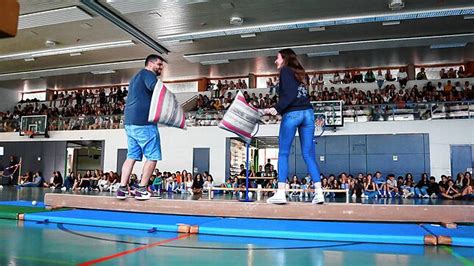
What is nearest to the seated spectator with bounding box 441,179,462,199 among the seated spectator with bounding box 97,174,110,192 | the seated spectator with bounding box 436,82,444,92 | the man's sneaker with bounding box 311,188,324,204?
the seated spectator with bounding box 436,82,444,92

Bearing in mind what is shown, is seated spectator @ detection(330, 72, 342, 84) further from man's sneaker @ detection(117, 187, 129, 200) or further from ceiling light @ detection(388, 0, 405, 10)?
man's sneaker @ detection(117, 187, 129, 200)

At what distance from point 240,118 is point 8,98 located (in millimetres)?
27322

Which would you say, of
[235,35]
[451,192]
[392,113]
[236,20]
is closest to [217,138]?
[235,35]

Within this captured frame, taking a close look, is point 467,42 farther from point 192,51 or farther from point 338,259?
point 338,259

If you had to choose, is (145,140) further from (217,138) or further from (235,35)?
(217,138)

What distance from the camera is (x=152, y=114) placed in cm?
447

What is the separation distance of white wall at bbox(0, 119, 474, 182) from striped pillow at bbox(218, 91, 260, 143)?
12955 millimetres

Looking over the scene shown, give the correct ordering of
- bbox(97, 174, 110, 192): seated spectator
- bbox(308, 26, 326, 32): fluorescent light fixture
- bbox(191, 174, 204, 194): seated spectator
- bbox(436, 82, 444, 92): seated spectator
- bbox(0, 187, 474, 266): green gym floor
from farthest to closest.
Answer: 1. bbox(436, 82, 444, 92): seated spectator
2. bbox(97, 174, 110, 192): seated spectator
3. bbox(191, 174, 204, 194): seated spectator
4. bbox(308, 26, 326, 32): fluorescent light fixture
5. bbox(0, 187, 474, 266): green gym floor

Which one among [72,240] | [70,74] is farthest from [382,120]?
[70,74]

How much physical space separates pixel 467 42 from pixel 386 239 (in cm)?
1591

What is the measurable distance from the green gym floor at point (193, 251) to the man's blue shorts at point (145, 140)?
1.22 meters

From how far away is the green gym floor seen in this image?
8.32 ft

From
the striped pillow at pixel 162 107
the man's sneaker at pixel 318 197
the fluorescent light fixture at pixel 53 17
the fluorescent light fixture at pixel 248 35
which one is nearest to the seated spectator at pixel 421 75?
the fluorescent light fixture at pixel 248 35

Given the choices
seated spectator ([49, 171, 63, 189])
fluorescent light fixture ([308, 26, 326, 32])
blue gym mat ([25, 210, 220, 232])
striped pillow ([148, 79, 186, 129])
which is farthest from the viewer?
seated spectator ([49, 171, 63, 189])
